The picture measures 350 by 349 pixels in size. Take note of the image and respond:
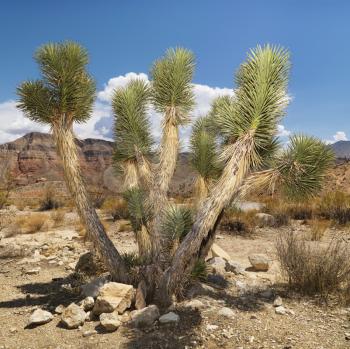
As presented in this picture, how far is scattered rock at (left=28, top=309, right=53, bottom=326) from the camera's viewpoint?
5188mm

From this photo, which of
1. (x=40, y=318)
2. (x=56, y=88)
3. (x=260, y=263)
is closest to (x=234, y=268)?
(x=260, y=263)

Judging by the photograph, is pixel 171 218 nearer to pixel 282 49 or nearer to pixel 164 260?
pixel 164 260

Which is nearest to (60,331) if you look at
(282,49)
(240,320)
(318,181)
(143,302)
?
(143,302)

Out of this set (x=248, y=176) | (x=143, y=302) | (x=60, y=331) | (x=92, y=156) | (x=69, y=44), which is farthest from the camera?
(x=92, y=156)

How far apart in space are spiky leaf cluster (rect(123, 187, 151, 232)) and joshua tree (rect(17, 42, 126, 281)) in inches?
23.8

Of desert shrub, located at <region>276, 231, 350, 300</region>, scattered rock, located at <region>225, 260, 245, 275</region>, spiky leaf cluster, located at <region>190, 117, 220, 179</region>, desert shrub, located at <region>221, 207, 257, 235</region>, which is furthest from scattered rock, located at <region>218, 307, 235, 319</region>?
desert shrub, located at <region>221, 207, 257, 235</region>

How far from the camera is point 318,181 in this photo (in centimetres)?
595

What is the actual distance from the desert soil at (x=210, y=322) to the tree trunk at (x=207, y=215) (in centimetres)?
35

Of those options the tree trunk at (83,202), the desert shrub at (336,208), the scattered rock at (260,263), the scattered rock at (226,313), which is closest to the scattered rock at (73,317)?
the tree trunk at (83,202)

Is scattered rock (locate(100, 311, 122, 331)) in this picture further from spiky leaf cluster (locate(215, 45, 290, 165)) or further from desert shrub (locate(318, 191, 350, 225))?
desert shrub (locate(318, 191, 350, 225))

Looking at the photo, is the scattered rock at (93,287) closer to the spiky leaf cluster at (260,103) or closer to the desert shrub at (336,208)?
the spiky leaf cluster at (260,103)

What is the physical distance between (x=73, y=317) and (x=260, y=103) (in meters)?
3.63

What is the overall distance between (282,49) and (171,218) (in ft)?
9.58

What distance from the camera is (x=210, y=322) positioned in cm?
504
